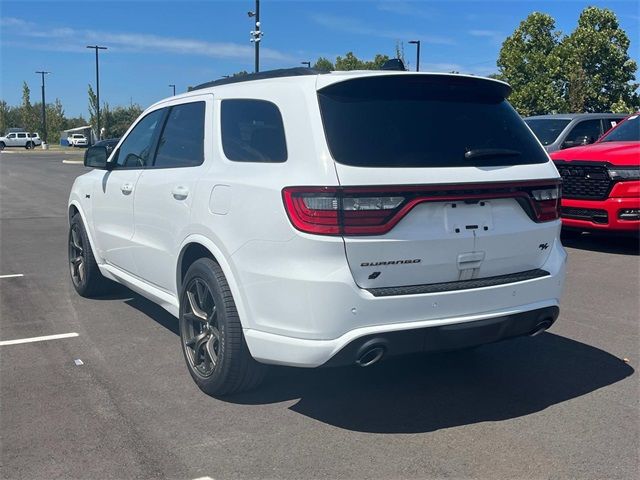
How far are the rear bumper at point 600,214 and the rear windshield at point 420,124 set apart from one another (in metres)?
5.24

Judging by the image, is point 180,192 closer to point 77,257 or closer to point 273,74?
point 273,74

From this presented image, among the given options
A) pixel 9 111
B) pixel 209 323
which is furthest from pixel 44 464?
pixel 9 111

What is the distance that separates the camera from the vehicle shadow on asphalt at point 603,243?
30.8 feet

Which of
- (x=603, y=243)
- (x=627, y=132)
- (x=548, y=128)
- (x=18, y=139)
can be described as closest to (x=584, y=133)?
(x=548, y=128)

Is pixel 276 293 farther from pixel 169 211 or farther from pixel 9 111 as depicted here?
pixel 9 111

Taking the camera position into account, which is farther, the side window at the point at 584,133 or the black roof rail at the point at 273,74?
the side window at the point at 584,133

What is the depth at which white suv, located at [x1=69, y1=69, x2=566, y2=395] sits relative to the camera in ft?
10.9

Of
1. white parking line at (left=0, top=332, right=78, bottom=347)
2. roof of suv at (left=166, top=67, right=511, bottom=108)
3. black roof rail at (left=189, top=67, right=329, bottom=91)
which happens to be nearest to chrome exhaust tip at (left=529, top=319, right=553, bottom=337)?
roof of suv at (left=166, top=67, right=511, bottom=108)

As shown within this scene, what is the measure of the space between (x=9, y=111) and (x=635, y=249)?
4473 inches

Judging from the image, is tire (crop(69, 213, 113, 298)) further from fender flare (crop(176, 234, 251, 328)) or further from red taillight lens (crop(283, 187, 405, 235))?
red taillight lens (crop(283, 187, 405, 235))

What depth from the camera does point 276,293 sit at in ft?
11.3

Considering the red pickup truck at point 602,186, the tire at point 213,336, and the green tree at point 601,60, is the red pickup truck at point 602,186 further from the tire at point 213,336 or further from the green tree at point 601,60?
the green tree at point 601,60

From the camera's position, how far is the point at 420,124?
3650mm

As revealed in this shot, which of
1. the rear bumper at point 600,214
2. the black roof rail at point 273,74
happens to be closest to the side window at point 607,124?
the rear bumper at point 600,214
